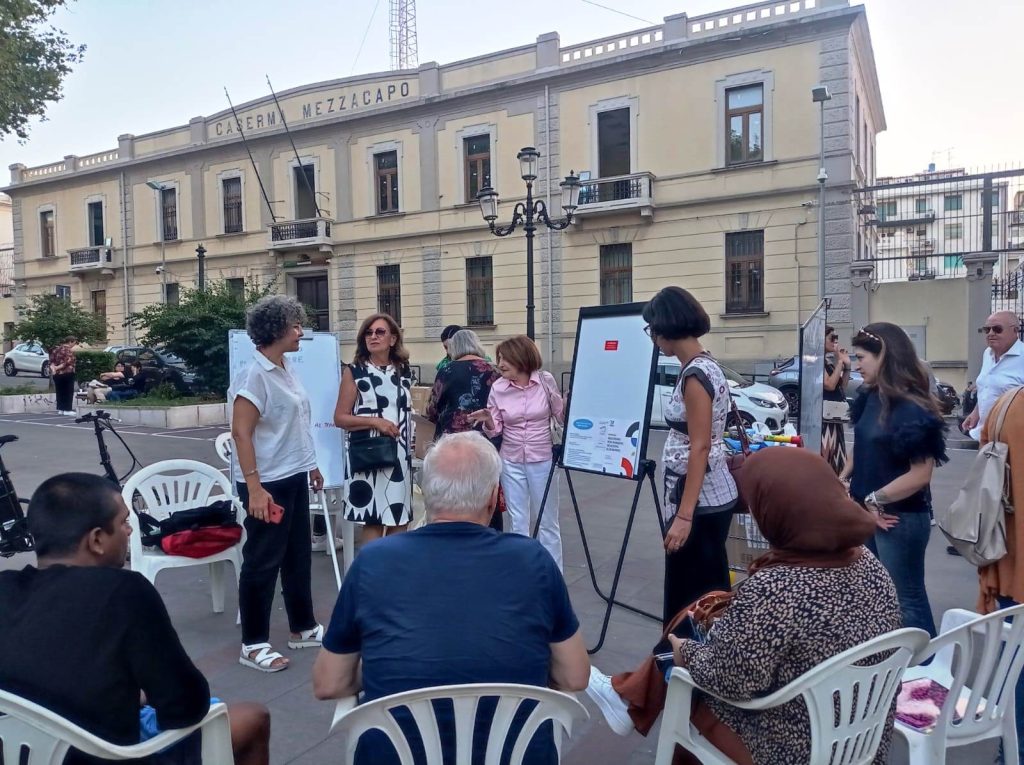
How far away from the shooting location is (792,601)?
1.84 m

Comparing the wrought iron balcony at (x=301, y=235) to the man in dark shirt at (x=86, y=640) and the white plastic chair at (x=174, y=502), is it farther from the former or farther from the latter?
the man in dark shirt at (x=86, y=640)

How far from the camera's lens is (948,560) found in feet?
17.8

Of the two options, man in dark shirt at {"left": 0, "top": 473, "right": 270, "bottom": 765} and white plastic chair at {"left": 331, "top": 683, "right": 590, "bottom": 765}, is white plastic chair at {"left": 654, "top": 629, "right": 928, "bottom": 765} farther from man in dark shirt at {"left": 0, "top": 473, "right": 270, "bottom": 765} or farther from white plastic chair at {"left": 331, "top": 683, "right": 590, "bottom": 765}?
man in dark shirt at {"left": 0, "top": 473, "right": 270, "bottom": 765}

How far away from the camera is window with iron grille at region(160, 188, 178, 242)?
96.0 feet

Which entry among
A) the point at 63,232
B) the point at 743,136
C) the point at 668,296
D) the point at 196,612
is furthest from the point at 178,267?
the point at 668,296

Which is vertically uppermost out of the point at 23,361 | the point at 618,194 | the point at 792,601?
the point at 618,194

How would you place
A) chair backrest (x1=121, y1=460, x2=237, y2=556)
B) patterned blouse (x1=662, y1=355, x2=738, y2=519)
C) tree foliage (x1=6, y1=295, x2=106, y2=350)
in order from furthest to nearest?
tree foliage (x1=6, y1=295, x2=106, y2=350)
chair backrest (x1=121, y1=460, x2=237, y2=556)
patterned blouse (x1=662, y1=355, x2=738, y2=519)

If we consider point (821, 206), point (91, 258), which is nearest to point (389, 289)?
point (821, 206)


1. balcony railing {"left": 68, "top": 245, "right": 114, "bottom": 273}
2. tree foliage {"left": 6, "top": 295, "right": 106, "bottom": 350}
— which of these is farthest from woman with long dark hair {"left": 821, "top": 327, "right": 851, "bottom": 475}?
balcony railing {"left": 68, "top": 245, "right": 114, "bottom": 273}

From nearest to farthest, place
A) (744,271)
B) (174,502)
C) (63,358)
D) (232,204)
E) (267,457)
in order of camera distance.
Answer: (267,457) → (174,502) → (63,358) → (744,271) → (232,204)

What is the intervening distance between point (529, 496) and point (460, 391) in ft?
2.50

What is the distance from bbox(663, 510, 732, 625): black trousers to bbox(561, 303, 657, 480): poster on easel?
73 centimetres

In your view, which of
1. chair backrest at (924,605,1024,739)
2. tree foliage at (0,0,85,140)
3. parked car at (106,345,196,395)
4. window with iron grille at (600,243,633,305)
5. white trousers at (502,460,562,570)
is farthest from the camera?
window with iron grille at (600,243,633,305)

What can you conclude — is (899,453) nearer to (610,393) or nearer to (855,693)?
(610,393)
